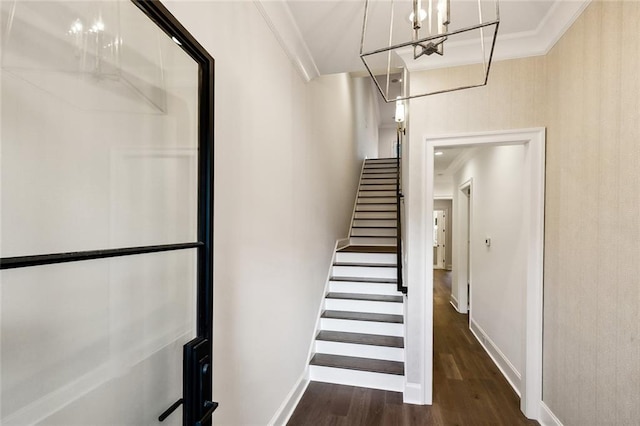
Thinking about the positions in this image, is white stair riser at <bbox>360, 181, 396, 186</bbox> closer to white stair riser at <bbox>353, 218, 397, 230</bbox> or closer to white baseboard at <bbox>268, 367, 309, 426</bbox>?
white stair riser at <bbox>353, 218, 397, 230</bbox>

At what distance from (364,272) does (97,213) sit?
3.33 meters

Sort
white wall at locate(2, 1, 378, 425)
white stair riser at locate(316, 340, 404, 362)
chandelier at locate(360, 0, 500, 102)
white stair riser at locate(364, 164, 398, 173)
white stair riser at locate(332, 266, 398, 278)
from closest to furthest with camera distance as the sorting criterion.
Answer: white wall at locate(2, 1, 378, 425), chandelier at locate(360, 0, 500, 102), white stair riser at locate(316, 340, 404, 362), white stair riser at locate(332, 266, 398, 278), white stair riser at locate(364, 164, 398, 173)

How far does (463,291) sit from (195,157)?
5.28 m

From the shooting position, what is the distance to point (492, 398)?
102 inches

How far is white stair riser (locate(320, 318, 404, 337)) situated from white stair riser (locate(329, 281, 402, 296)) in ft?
1.54

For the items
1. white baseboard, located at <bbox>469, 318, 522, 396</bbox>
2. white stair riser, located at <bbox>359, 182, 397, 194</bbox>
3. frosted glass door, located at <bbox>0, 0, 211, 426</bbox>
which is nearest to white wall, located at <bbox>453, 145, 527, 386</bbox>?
white baseboard, located at <bbox>469, 318, 522, 396</bbox>

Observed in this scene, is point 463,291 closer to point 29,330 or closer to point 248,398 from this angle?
point 248,398

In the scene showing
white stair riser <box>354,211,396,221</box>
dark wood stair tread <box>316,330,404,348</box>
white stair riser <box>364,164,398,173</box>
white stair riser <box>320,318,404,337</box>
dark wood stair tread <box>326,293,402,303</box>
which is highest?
white stair riser <box>364,164,398,173</box>

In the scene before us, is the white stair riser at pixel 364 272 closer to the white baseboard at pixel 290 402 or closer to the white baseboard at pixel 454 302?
the white baseboard at pixel 290 402

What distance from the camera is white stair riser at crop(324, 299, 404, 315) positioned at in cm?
331

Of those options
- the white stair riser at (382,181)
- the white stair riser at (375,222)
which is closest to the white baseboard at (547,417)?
the white stair riser at (375,222)

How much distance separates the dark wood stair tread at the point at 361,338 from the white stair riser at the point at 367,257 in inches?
42.1

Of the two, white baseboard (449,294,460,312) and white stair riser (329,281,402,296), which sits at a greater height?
white stair riser (329,281,402,296)

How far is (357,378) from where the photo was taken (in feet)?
9.12
